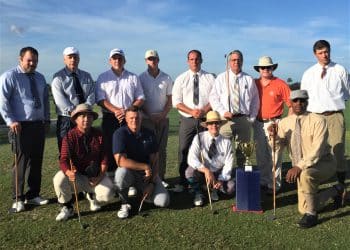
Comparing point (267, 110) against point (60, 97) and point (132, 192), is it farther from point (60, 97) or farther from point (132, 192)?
point (60, 97)

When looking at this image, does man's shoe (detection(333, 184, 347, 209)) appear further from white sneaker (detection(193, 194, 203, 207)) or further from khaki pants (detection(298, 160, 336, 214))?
white sneaker (detection(193, 194, 203, 207))

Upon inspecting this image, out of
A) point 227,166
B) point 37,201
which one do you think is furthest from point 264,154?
point 37,201

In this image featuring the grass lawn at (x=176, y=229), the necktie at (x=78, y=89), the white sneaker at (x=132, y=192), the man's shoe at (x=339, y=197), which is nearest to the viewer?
the grass lawn at (x=176, y=229)

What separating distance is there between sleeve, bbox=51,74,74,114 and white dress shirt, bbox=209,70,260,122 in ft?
8.47

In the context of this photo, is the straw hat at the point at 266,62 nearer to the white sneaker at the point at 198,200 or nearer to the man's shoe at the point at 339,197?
the man's shoe at the point at 339,197

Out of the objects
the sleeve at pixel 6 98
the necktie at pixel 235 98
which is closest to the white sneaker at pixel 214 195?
the necktie at pixel 235 98

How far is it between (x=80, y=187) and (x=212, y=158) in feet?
7.58

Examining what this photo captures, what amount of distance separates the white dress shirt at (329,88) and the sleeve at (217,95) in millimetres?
1561

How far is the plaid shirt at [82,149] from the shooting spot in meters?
6.54

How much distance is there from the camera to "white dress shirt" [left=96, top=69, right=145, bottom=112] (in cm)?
766

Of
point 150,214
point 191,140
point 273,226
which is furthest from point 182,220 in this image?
point 191,140

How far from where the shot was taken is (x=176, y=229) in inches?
236

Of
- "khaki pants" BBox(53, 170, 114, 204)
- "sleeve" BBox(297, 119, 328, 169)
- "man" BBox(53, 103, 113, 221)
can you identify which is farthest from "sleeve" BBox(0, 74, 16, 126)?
"sleeve" BBox(297, 119, 328, 169)

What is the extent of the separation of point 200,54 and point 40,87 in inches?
117
